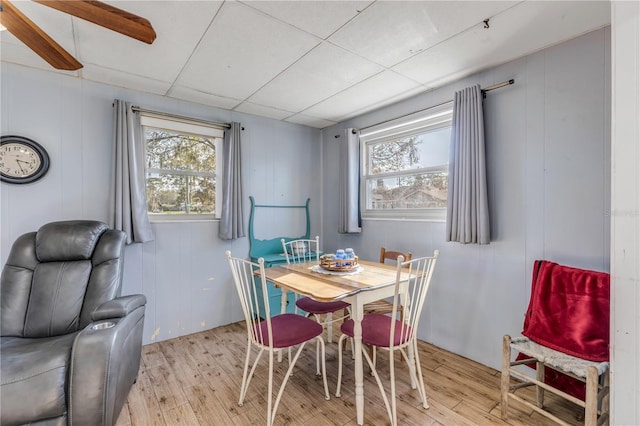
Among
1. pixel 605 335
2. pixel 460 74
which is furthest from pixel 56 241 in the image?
pixel 605 335

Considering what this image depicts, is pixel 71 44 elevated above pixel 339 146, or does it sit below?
above

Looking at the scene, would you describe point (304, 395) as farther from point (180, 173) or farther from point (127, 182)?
point (180, 173)

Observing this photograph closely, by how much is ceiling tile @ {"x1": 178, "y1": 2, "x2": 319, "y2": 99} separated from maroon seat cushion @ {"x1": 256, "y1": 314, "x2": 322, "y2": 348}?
6.14 feet

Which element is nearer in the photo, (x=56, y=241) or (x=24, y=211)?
(x=56, y=241)

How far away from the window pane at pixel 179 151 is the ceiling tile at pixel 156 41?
654mm

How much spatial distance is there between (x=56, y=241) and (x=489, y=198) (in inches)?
127

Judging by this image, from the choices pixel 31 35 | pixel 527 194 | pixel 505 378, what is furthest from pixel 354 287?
pixel 31 35

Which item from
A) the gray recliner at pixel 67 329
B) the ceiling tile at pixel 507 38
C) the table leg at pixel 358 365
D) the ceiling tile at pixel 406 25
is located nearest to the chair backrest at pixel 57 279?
the gray recliner at pixel 67 329

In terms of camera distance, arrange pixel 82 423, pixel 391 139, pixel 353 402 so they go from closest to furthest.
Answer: pixel 82 423 < pixel 353 402 < pixel 391 139

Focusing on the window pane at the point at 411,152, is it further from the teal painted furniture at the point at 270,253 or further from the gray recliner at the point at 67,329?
the gray recliner at the point at 67,329

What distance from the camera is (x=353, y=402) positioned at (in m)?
1.95

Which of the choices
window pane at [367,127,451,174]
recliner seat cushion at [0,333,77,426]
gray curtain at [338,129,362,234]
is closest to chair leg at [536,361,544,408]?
window pane at [367,127,451,174]

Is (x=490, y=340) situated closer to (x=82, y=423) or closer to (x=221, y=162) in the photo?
(x=82, y=423)

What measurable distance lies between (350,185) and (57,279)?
8.90 ft
